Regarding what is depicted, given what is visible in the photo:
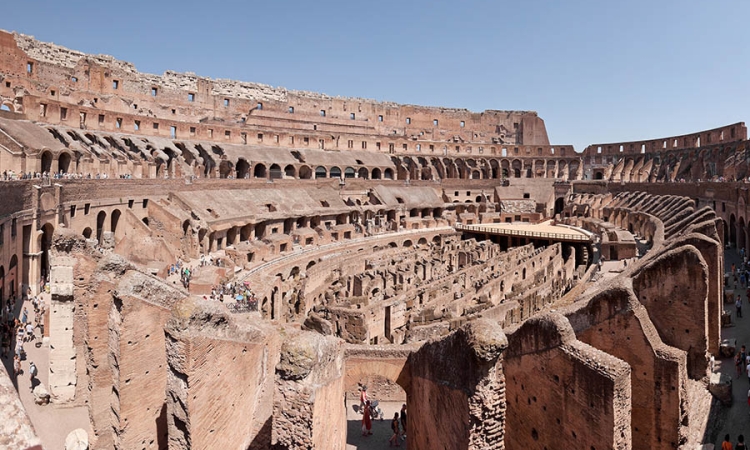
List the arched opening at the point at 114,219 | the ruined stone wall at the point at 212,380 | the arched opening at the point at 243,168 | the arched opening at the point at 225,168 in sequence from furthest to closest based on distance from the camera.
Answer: the arched opening at the point at 243,168 → the arched opening at the point at 225,168 → the arched opening at the point at 114,219 → the ruined stone wall at the point at 212,380

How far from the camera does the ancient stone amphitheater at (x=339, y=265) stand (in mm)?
6320

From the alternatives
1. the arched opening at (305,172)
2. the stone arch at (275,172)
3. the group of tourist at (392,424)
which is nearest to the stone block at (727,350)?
the group of tourist at (392,424)

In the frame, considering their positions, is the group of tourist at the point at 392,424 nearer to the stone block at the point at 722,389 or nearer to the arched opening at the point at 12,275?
the stone block at the point at 722,389

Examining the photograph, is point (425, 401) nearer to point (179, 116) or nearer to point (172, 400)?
point (172, 400)

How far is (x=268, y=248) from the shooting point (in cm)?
2427

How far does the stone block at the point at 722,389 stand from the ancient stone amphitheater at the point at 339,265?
0.15 m

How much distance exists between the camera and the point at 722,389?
9.95 metres

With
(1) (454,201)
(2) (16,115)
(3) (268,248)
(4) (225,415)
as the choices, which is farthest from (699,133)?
(2) (16,115)

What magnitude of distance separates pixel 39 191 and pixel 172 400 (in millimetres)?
15660

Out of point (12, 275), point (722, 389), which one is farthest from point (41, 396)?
point (722, 389)

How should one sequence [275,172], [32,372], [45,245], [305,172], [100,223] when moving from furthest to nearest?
[305,172]
[275,172]
[100,223]
[45,245]
[32,372]

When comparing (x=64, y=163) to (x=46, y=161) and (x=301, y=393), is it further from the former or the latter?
(x=301, y=393)

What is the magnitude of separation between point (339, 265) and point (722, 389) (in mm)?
16338

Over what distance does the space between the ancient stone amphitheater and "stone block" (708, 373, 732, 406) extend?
0.50 feet
